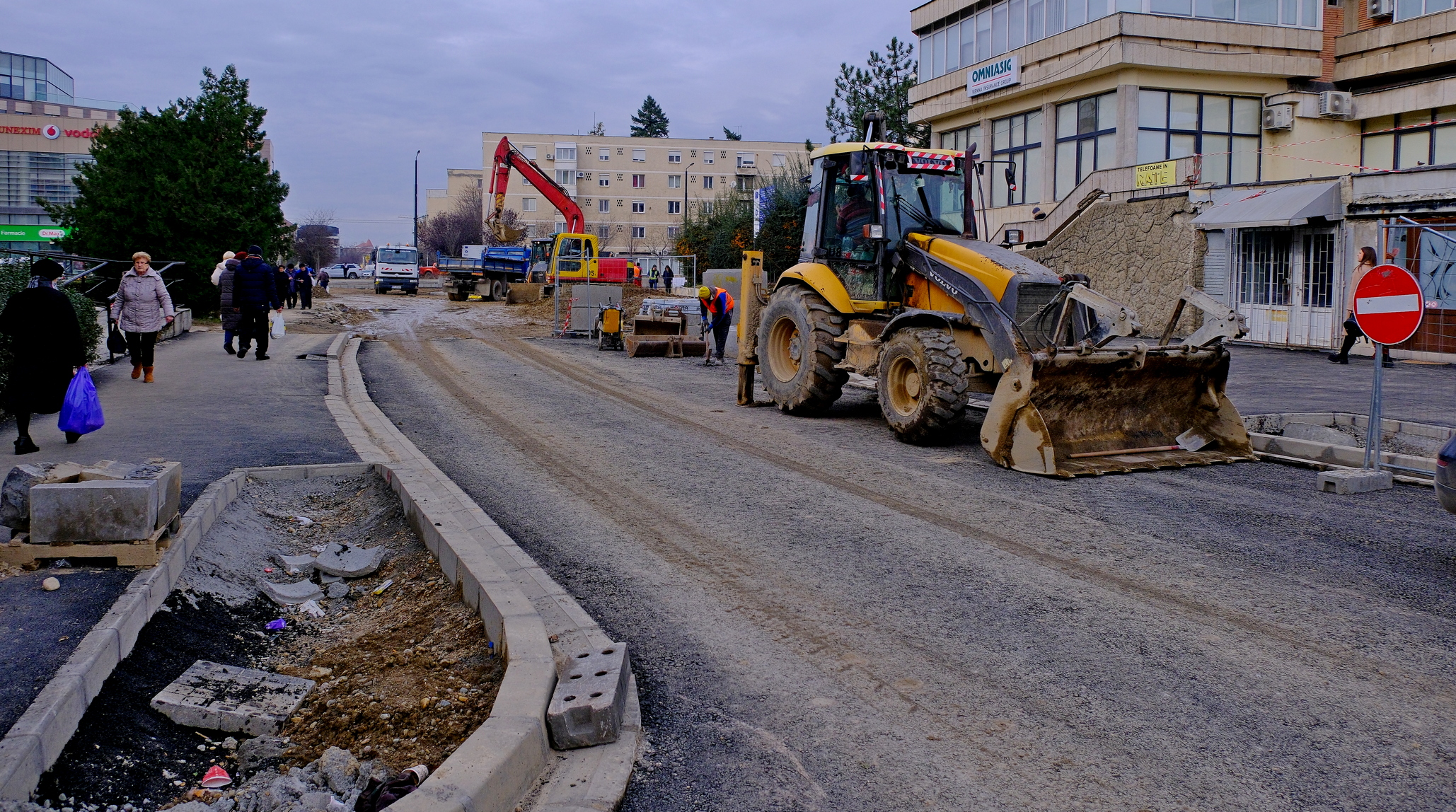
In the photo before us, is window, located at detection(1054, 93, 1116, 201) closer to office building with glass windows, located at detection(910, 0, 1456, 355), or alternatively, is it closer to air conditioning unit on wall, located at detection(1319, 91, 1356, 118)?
office building with glass windows, located at detection(910, 0, 1456, 355)

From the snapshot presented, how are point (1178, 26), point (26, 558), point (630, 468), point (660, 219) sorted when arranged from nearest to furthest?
point (26, 558), point (630, 468), point (1178, 26), point (660, 219)

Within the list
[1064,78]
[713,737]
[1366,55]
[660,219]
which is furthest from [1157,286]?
[660,219]

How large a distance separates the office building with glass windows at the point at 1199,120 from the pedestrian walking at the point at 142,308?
19.2m

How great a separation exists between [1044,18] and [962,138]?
5.91 metres

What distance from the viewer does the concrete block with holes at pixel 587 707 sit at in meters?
4.05

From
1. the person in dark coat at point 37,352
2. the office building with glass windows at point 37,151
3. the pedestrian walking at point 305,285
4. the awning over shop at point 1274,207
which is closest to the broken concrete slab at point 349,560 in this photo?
the person in dark coat at point 37,352

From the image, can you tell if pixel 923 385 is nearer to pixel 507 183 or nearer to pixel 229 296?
pixel 229 296

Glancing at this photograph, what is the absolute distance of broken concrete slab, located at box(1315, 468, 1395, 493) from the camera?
8758mm

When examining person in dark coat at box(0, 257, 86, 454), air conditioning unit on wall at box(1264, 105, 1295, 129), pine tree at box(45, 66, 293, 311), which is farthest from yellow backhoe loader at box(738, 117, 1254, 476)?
air conditioning unit on wall at box(1264, 105, 1295, 129)

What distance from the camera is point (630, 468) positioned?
9.85 m

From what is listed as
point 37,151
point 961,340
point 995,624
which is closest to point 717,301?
point 961,340

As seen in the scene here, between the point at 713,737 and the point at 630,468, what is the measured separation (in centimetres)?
574

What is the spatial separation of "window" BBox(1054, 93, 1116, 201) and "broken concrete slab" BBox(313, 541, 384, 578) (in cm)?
2830

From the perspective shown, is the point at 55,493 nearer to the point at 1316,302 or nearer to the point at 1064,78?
the point at 1316,302
